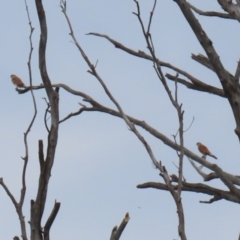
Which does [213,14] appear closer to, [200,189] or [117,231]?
[200,189]

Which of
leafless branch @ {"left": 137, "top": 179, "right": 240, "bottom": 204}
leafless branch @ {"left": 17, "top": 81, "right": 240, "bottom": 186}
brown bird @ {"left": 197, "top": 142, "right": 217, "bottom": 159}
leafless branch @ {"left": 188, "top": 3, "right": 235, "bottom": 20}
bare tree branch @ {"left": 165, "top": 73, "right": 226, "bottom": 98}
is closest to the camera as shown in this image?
leafless branch @ {"left": 137, "top": 179, "right": 240, "bottom": 204}

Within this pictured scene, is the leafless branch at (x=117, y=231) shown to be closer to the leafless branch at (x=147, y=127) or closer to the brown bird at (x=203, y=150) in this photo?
the leafless branch at (x=147, y=127)

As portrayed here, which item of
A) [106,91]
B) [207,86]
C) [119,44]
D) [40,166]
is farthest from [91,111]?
[40,166]

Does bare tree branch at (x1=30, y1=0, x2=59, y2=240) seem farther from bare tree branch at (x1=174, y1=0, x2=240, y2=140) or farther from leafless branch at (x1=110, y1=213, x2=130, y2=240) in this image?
bare tree branch at (x1=174, y1=0, x2=240, y2=140)

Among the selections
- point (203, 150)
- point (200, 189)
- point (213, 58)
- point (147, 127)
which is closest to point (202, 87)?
point (147, 127)

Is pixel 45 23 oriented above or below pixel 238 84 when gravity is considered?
below

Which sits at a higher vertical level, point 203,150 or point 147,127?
point 203,150

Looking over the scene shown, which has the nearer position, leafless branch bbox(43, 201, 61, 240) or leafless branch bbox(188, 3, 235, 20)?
leafless branch bbox(43, 201, 61, 240)

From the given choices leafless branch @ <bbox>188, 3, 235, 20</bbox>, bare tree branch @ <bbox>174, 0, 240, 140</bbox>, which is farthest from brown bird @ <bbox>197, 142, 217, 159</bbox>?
bare tree branch @ <bbox>174, 0, 240, 140</bbox>

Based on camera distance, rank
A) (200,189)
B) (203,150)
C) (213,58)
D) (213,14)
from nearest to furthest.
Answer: (213,58)
(200,189)
(213,14)
(203,150)

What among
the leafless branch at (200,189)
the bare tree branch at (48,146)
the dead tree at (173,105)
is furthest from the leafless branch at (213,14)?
the bare tree branch at (48,146)

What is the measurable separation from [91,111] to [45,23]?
388 centimetres

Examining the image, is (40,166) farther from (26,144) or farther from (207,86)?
(207,86)

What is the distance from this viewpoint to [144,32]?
3.08m
